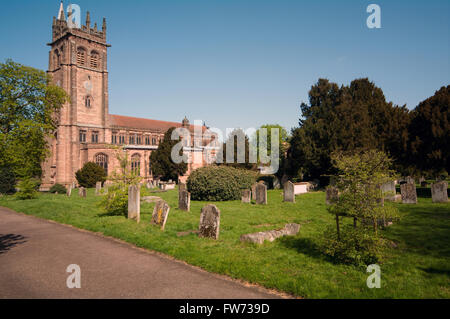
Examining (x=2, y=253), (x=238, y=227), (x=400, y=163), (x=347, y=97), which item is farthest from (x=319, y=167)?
(x=2, y=253)

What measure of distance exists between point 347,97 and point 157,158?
27.2 meters

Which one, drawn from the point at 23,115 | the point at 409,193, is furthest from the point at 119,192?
the point at 23,115

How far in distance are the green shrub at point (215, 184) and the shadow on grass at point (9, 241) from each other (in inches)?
445

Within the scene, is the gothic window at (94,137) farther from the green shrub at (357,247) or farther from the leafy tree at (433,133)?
the green shrub at (357,247)

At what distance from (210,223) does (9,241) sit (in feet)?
20.7

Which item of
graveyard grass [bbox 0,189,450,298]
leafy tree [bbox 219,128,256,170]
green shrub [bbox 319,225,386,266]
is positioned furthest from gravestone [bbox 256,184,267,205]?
leafy tree [bbox 219,128,256,170]

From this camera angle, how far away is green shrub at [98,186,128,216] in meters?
12.2

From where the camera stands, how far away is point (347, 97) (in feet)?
110

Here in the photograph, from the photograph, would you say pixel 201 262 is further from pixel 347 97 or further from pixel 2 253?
pixel 347 97

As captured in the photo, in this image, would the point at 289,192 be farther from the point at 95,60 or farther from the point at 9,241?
the point at 95,60

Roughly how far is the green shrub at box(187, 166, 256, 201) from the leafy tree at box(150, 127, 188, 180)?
21022 mm

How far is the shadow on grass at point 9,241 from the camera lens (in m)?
7.69

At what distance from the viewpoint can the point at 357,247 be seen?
6.03 meters

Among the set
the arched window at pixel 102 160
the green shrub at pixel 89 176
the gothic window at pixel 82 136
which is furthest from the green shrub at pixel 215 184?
the gothic window at pixel 82 136
